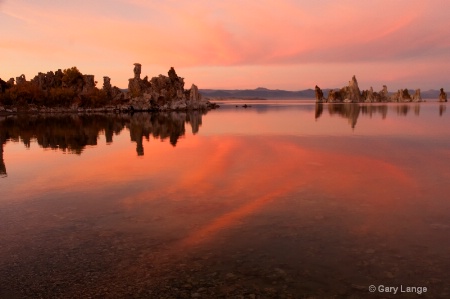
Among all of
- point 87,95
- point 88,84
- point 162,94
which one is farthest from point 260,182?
point 88,84

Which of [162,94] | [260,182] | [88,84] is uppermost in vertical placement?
[88,84]

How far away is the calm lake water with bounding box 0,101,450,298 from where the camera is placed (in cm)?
1046

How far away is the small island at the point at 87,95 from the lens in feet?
495

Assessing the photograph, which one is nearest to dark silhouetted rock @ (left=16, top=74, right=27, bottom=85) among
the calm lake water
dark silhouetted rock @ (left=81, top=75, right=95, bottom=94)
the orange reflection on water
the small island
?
the small island

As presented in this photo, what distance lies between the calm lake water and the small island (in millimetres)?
131547

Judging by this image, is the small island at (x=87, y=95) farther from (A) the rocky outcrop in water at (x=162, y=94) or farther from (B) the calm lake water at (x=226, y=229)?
(B) the calm lake water at (x=226, y=229)

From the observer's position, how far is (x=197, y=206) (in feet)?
59.0

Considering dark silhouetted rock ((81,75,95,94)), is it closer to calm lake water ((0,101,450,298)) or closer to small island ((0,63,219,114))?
small island ((0,63,219,114))

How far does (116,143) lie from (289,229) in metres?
34.3

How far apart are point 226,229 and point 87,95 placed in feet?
537

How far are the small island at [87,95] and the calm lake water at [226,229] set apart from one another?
131547mm

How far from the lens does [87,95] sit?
164 metres

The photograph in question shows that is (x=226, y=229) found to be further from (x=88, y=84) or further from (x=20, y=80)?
(x=20, y=80)

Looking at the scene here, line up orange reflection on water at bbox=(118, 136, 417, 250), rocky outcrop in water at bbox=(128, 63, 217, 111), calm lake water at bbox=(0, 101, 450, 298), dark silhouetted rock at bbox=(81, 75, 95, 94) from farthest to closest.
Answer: dark silhouetted rock at bbox=(81, 75, 95, 94) < rocky outcrop in water at bbox=(128, 63, 217, 111) < orange reflection on water at bbox=(118, 136, 417, 250) < calm lake water at bbox=(0, 101, 450, 298)
